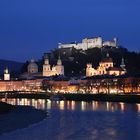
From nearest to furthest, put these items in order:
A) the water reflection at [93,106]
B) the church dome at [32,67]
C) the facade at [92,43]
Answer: the water reflection at [93,106] → the facade at [92,43] → the church dome at [32,67]

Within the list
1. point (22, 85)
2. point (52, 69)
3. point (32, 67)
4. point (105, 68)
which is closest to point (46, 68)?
point (52, 69)

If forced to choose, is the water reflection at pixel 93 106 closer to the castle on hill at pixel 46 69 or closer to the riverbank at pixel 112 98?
the riverbank at pixel 112 98

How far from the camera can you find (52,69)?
12275 centimetres

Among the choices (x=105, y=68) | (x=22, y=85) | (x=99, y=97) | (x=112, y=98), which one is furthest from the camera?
(x=22, y=85)

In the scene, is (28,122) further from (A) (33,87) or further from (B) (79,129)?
(A) (33,87)

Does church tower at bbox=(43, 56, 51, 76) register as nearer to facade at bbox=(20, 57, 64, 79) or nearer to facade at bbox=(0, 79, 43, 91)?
facade at bbox=(20, 57, 64, 79)

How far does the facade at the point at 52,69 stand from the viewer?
387 feet

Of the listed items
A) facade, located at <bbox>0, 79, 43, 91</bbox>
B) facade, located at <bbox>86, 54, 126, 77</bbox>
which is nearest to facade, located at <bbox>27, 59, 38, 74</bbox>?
facade, located at <bbox>0, 79, 43, 91</bbox>

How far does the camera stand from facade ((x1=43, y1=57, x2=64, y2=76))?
387ft

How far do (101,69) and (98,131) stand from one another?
82915mm

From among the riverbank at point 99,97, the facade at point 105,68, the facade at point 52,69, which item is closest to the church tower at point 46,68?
the facade at point 52,69

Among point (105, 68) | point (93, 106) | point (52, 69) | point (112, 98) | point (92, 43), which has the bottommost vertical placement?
point (93, 106)

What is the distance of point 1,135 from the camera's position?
20969 millimetres

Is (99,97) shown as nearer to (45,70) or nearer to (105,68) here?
(105,68)
